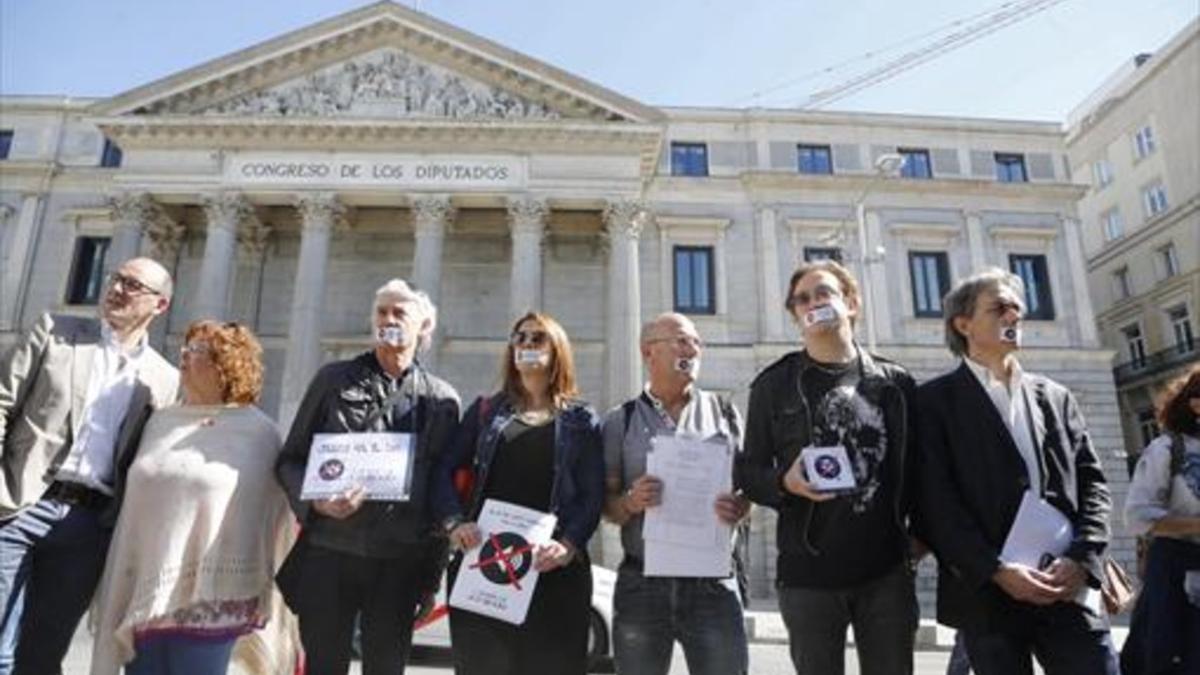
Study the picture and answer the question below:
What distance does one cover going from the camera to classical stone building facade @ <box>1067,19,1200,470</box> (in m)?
34.1

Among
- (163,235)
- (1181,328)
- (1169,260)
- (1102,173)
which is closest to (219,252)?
(163,235)

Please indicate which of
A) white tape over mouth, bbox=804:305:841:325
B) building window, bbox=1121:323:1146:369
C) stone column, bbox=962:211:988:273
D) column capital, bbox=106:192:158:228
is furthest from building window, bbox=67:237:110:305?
building window, bbox=1121:323:1146:369

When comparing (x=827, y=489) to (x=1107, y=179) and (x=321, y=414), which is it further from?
(x=1107, y=179)

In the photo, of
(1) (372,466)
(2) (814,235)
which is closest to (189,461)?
(1) (372,466)

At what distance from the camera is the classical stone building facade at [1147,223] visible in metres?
34.1

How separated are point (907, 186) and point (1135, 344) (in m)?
16.4

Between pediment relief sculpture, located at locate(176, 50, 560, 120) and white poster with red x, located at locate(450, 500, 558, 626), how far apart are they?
2333 centimetres

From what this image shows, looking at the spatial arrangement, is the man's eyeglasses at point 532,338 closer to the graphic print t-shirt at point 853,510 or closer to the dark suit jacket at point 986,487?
the graphic print t-shirt at point 853,510

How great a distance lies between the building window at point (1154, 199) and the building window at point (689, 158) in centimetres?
2266

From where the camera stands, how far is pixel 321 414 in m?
4.20

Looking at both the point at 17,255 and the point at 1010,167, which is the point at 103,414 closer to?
the point at 17,255

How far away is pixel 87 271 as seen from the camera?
2778 centimetres

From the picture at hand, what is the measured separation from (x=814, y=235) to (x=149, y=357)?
2678 centimetres

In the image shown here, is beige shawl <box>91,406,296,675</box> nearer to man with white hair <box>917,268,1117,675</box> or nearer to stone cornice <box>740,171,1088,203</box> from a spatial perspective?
man with white hair <box>917,268,1117,675</box>
